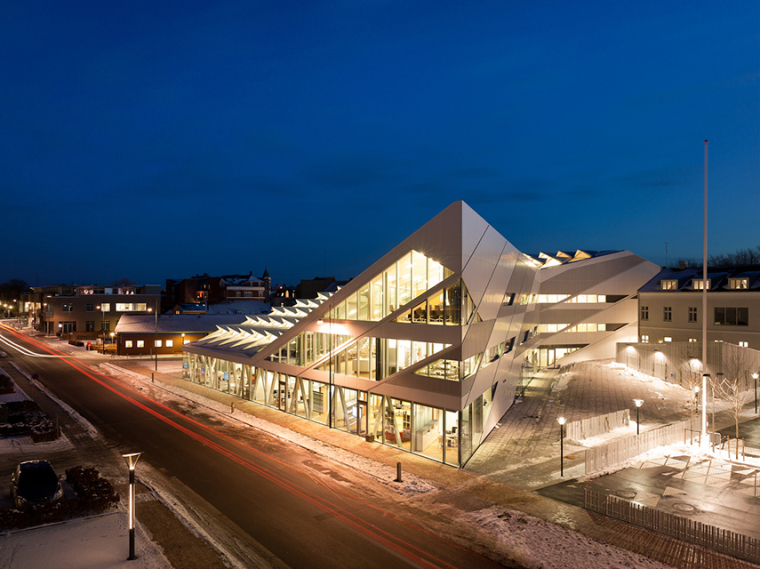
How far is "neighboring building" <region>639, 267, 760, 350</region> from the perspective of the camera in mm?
39000

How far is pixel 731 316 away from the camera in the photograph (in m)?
40.1

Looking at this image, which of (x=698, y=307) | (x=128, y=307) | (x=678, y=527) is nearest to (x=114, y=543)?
(x=678, y=527)

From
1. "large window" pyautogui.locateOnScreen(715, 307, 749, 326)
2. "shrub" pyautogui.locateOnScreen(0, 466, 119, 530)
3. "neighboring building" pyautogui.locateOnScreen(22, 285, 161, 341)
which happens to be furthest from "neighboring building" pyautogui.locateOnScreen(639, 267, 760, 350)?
"neighboring building" pyautogui.locateOnScreen(22, 285, 161, 341)

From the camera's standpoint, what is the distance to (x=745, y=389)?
34500mm

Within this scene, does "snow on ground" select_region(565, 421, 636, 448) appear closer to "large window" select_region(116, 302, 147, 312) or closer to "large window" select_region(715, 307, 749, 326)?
"large window" select_region(715, 307, 749, 326)

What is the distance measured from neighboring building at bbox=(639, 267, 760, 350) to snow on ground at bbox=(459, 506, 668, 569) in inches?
1405

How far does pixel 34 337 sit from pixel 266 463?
82292 mm

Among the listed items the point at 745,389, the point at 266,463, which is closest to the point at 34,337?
the point at 266,463

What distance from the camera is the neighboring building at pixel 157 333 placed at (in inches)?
2301

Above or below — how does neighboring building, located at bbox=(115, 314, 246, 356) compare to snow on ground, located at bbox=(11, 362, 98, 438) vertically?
above

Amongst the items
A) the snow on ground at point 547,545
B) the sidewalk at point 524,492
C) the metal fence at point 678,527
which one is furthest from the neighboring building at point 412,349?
the metal fence at point 678,527

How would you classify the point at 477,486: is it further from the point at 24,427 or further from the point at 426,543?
the point at 24,427

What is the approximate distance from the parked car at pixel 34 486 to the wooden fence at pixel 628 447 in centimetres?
2128

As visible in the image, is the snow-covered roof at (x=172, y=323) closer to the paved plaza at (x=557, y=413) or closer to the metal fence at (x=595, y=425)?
the paved plaza at (x=557, y=413)
